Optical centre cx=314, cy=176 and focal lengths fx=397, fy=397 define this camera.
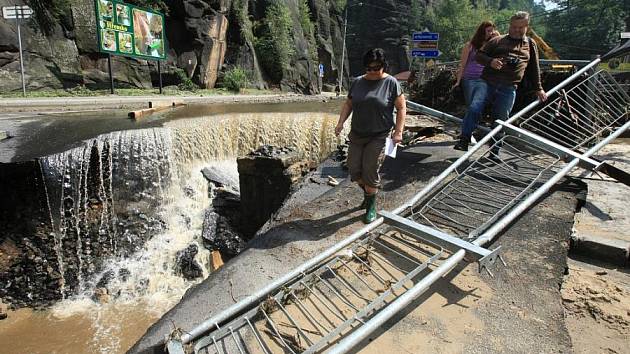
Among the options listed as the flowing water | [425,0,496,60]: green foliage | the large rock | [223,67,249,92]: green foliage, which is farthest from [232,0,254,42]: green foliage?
[425,0,496,60]: green foliage

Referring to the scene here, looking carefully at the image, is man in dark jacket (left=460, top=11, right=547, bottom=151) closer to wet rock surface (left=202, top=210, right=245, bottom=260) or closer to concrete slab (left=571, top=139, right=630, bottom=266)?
concrete slab (left=571, top=139, right=630, bottom=266)

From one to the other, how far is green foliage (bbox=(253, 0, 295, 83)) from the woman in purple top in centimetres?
2562

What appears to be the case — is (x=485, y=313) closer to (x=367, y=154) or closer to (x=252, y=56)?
(x=367, y=154)

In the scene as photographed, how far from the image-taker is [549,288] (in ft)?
9.16

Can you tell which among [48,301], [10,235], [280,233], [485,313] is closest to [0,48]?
[10,235]

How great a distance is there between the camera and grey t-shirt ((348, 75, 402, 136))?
3631 millimetres

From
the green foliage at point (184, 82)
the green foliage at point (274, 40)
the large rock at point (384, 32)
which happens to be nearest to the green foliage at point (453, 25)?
the large rock at point (384, 32)

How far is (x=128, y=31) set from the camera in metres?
18.5

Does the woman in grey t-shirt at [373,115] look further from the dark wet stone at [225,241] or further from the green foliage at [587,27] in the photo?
the green foliage at [587,27]

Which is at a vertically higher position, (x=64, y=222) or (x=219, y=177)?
(x=219, y=177)

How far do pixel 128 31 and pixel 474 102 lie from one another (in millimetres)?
18149

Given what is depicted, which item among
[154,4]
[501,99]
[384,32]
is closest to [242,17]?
[154,4]

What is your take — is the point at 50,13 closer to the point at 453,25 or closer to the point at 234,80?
the point at 234,80

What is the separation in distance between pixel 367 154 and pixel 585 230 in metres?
2.07
